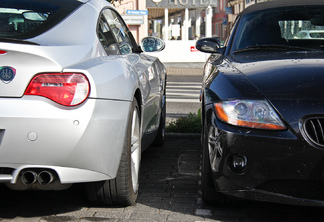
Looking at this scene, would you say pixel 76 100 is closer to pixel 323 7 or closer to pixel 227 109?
pixel 227 109

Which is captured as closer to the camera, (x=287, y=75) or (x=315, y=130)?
(x=315, y=130)

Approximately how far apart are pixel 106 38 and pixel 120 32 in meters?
0.79

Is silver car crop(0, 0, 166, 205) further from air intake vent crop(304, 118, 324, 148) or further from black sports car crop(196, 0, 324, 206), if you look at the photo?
air intake vent crop(304, 118, 324, 148)

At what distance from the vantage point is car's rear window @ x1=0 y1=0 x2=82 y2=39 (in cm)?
345

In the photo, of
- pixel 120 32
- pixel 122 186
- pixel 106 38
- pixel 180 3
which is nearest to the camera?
pixel 122 186

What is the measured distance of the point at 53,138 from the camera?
304 cm

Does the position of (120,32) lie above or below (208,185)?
above

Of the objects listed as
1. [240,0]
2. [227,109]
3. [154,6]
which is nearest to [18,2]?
[227,109]

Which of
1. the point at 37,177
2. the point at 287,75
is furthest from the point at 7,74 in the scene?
the point at 287,75

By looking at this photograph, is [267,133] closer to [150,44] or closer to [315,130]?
[315,130]

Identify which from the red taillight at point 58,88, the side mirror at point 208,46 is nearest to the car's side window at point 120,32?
the side mirror at point 208,46

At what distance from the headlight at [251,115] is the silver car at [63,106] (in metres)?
0.65

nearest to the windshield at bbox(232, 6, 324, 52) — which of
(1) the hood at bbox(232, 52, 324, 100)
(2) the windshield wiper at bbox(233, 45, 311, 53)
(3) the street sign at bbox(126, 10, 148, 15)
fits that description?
(2) the windshield wiper at bbox(233, 45, 311, 53)

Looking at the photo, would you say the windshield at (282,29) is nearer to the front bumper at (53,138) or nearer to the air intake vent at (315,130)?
the air intake vent at (315,130)
